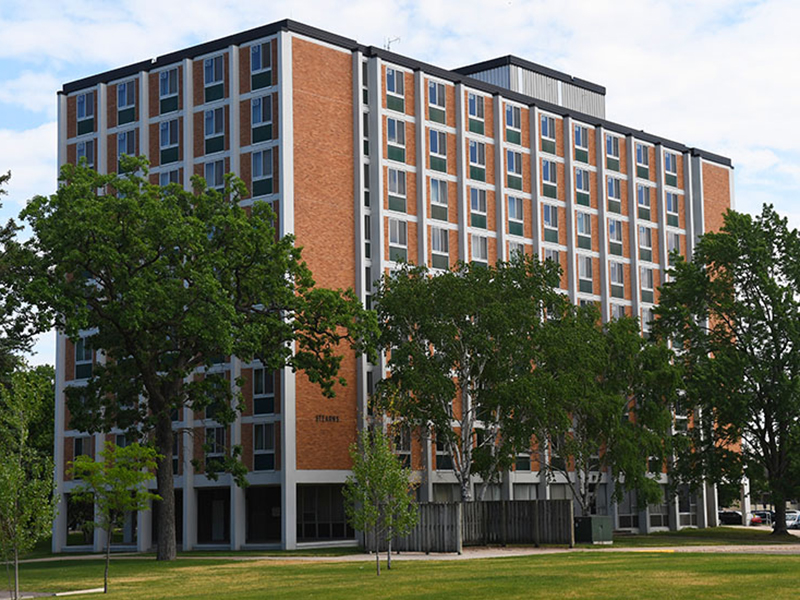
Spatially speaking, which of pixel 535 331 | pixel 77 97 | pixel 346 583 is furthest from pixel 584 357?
pixel 77 97

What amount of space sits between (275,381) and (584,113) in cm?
3271

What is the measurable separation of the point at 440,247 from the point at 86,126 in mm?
21931

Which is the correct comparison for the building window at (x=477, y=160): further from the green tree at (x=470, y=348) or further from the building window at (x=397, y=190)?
the green tree at (x=470, y=348)

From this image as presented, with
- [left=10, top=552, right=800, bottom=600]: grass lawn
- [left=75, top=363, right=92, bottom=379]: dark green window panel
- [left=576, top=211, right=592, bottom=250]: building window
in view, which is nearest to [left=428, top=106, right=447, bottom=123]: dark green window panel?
[left=576, top=211, right=592, bottom=250]: building window

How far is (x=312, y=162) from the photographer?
65.1 m

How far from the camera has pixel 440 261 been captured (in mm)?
71562

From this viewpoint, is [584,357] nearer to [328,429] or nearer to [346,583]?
[328,429]

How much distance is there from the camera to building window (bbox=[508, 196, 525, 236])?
250 feet

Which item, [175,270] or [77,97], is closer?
[175,270]

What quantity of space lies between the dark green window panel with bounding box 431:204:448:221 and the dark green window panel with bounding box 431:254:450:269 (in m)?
2.19

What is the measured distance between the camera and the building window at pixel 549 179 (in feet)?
259

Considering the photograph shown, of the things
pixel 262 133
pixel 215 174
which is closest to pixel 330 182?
pixel 262 133

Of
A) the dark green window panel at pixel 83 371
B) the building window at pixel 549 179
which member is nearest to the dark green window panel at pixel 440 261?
the building window at pixel 549 179

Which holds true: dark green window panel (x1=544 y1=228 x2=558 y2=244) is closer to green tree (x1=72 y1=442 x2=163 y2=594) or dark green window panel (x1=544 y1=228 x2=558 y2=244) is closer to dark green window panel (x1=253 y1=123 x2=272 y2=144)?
dark green window panel (x1=253 y1=123 x2=272 y2=144)
